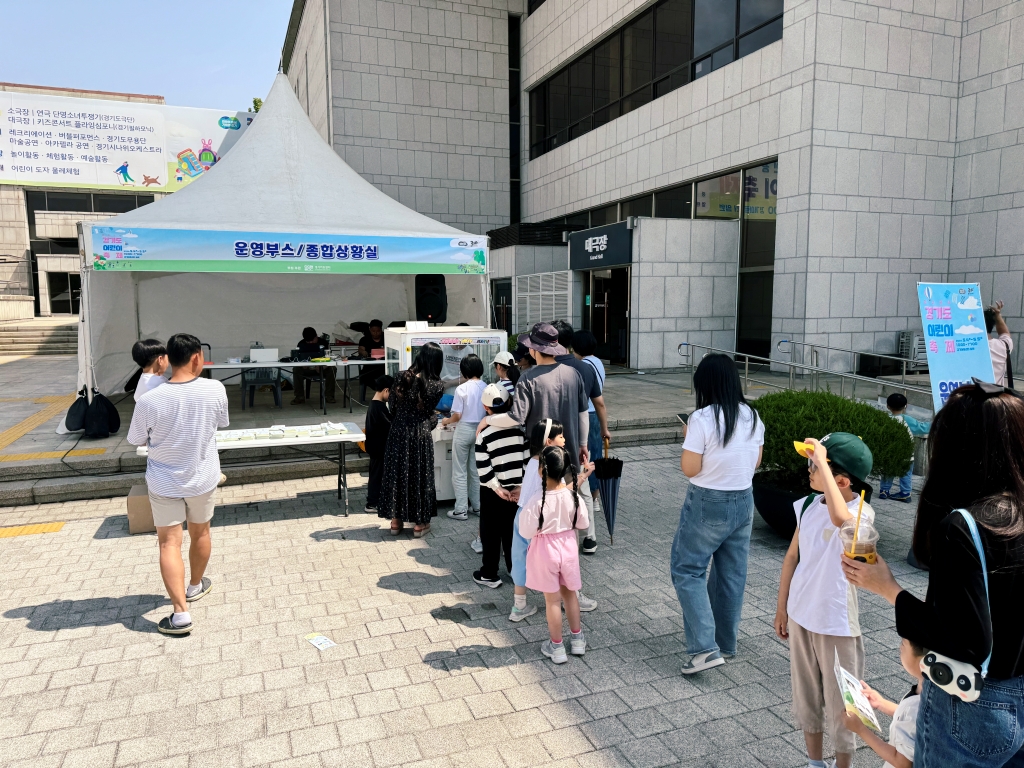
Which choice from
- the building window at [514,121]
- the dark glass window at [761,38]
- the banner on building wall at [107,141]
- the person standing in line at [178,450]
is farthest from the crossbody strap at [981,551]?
the building window at [514,121]

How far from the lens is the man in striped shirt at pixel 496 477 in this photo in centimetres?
455

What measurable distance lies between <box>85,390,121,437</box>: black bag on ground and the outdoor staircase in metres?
16.3

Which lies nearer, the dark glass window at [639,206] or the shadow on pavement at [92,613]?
the shadow on pavement at [92,613]

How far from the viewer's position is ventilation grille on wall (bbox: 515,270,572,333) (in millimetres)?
17109

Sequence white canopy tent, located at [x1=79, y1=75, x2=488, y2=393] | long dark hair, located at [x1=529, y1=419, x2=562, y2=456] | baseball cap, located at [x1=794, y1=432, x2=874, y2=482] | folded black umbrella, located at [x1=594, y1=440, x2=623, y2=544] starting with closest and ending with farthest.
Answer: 1. baseball cap, located at [x1=794, y1=432, x2=874, y2=482]
2. long dark hair, located at [x1=529, y1=419, x2=562, y2=456]
3. folded black umbrella, located at [x1=594, y1=440, x2=623, y2=544]
4. white canopy tent, located at [x1=79, y1=75, x2=488, y2=393]

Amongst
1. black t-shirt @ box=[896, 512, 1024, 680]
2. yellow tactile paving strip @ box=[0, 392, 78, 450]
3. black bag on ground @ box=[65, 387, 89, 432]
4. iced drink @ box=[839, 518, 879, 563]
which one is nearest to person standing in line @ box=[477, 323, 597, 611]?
iced drink @ box=[839, 518, 879, 563]

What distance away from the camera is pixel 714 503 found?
3.47m

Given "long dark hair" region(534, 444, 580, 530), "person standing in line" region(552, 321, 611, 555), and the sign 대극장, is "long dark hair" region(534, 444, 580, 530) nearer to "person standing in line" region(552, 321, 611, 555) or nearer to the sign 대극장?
"person standing in line" region(552, 321, 611, 555)

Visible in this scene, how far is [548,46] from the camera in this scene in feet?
69.3

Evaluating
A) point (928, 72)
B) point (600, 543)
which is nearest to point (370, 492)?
point (600, 543)

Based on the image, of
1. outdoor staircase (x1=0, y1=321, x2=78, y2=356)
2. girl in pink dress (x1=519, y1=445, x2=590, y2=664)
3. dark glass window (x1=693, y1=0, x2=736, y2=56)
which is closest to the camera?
girl in pink dress (x1=519, y1=445, x2=590, y2=664)

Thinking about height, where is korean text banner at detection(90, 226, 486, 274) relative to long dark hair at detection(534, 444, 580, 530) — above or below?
above

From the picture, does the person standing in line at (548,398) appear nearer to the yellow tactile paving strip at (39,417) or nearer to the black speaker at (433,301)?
the yellow tactile paving strip at (39,417)

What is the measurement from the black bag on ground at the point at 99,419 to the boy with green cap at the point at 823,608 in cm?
829
